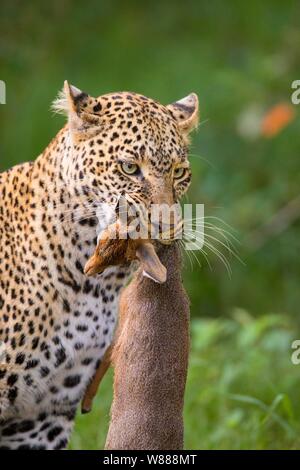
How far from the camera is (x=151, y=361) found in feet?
21.8

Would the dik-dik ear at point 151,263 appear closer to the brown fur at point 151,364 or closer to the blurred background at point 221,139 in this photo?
the brown fur at point 151,364

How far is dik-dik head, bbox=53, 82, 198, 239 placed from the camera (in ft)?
22.8

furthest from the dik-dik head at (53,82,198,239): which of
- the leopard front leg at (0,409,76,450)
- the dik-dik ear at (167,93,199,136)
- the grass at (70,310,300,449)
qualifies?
the grass at (70,310,300,449)

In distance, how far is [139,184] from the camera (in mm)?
6902

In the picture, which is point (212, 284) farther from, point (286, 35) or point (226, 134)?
point (286, 35)

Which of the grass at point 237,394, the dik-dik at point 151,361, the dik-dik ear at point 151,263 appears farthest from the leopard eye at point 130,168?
the grass at point 237,394

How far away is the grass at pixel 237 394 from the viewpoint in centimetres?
875

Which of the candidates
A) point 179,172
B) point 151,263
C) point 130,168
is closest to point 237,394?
point 179,172

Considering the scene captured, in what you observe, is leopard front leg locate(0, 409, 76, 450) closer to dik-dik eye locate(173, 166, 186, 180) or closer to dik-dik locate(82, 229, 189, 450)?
dik-dik locate(82, 229, 189, 450)

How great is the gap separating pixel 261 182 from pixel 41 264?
7.22 meters

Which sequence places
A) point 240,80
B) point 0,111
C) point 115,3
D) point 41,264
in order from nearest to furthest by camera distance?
point 41,264 < point 240,80 < point 0,111 < point 115,3

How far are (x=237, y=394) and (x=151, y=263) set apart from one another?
3458 millimetres

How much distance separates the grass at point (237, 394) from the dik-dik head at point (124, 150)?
1.78 metres

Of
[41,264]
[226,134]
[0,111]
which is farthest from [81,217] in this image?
[0,111]
